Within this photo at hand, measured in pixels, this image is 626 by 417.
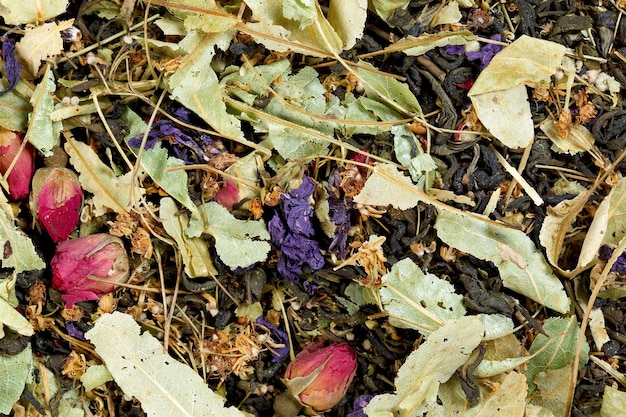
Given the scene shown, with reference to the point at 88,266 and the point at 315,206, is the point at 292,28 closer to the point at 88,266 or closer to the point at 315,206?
the point at 315,206

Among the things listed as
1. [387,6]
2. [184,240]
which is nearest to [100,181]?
[184,240]

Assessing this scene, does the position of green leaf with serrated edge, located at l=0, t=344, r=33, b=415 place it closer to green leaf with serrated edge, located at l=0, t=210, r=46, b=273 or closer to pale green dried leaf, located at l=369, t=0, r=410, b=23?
green leaf with serrated edge, located at l=0, t=210, r=46, b=273

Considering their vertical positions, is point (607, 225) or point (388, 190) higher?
point (388, 190)

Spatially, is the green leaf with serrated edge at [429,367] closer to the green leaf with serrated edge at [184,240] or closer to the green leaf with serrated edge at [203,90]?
the green leaf with serrated edge at [184,240]

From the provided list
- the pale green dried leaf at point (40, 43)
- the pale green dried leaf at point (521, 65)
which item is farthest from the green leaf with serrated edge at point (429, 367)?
the pale green dried leaf at point (40, 43)

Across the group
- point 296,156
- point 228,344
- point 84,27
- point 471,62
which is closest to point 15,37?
point 84,27

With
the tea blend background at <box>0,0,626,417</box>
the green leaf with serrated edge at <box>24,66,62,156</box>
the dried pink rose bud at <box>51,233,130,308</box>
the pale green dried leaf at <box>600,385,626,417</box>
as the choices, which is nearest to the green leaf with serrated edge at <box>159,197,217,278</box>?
the tea blend background at <box>0,0,626,417</box>

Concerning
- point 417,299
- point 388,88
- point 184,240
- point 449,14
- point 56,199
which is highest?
point 449,14
